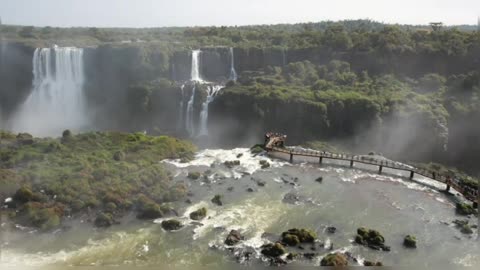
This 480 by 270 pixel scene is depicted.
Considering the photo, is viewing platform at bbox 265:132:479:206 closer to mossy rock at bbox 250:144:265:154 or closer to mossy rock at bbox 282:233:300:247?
mossy rock at bbox 250:144:265:154

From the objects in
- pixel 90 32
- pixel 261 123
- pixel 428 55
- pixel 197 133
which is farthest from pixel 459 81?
pixel 90 32

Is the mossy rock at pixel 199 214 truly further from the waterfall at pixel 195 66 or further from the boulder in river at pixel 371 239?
the waterfall at pixel 195 66

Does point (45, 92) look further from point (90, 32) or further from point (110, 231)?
point (110, 231)

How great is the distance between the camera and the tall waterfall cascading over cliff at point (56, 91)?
75.1m

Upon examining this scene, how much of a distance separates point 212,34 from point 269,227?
272 feet

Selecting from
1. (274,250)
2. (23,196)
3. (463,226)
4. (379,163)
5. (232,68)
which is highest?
(232,68)

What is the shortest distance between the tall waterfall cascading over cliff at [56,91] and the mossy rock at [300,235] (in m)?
49.7

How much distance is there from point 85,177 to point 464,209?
3460cm

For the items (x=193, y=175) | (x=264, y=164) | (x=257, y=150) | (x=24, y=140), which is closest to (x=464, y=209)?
(x=264, y=164)

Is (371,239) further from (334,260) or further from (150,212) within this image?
(150,212)

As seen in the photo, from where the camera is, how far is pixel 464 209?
4084 cm

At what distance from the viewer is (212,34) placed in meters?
112

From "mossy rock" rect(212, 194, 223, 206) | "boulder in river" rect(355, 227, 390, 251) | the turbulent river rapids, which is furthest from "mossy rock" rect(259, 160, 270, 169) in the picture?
"boulder in river" rect(355, 227, 390, 251)

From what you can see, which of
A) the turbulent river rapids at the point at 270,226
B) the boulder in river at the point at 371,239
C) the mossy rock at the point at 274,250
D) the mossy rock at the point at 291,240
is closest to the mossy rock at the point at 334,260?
the turbulent river rapids at the point at 270,226
